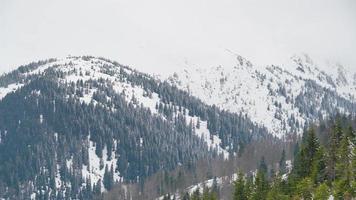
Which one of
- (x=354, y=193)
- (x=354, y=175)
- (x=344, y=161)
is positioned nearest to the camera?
(x=354, y=193)

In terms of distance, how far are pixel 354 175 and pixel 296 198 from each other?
35.6ft

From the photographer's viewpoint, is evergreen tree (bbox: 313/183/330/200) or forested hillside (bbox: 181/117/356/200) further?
forested hillside (bbox: 181/117/356/200)

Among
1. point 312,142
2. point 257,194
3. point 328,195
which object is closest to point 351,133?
point 312,142

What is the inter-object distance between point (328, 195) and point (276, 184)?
26252 mm

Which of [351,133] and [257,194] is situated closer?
[257,194]

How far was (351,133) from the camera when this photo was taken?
568ft

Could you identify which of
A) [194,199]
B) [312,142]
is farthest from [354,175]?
[194,199]

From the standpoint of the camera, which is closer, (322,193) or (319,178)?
(322,193)

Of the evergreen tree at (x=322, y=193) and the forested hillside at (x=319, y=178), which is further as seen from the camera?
the forested hillside at (x=319, y=178)

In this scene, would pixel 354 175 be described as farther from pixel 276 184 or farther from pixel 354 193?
pixel 276 184

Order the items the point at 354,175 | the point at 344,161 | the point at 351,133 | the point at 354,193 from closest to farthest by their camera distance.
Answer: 1. the point at 354,193
2. the point at 354,175
3. the point at 344,161
4. the point at 351,133

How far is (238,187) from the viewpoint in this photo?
6447 inches

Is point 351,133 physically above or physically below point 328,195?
above

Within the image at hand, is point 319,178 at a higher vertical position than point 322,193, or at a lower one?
higher
